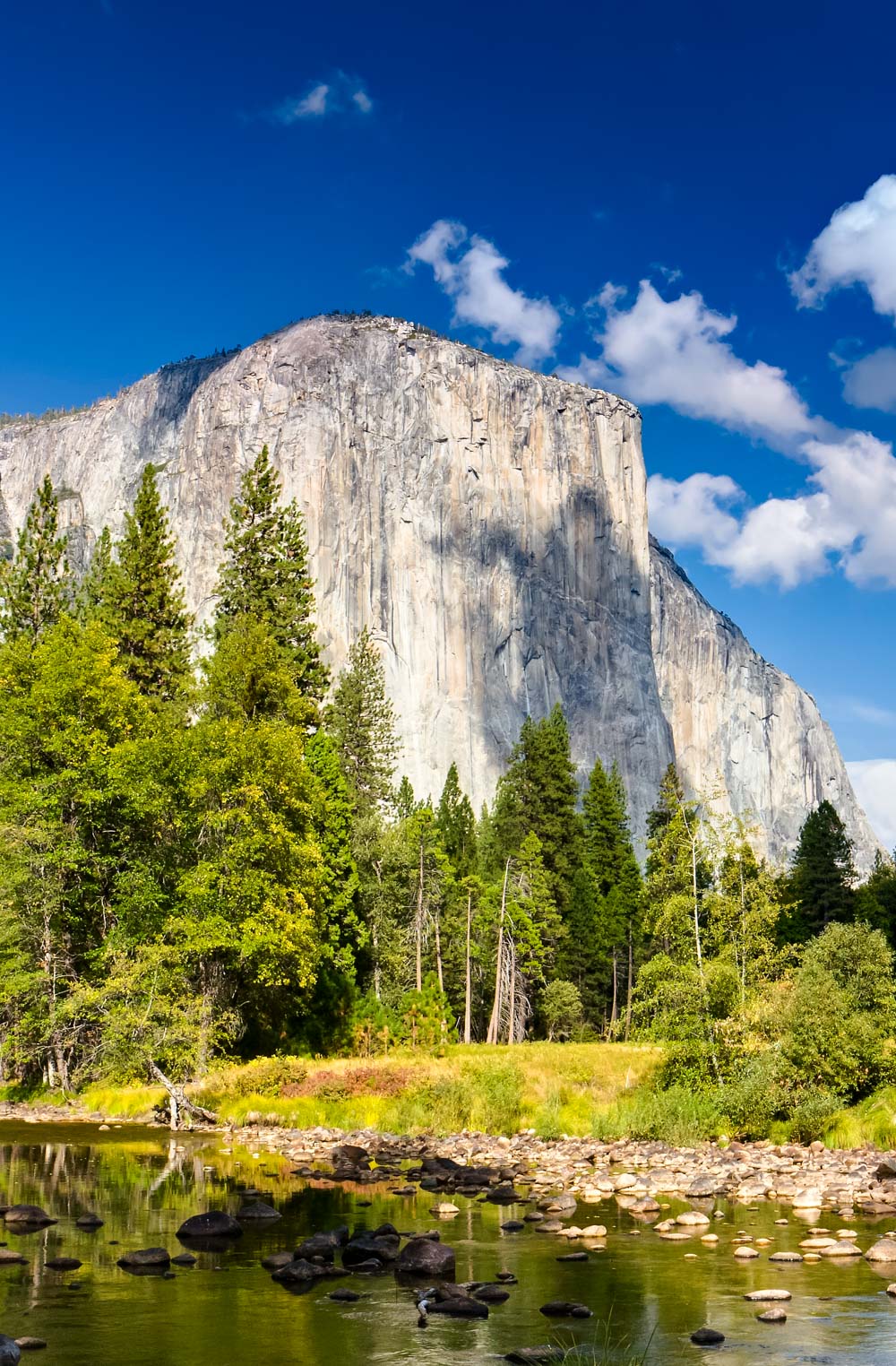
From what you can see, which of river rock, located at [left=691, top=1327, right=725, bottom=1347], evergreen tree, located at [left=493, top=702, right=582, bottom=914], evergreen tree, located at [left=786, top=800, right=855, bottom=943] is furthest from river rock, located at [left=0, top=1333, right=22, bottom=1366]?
evergreen tree, located at [left=786, top=800, right=855, bottom=943]

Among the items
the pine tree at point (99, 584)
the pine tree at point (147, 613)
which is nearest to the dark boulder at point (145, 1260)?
the pine tree at point (147, 613)

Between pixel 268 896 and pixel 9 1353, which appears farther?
pixel 268 896

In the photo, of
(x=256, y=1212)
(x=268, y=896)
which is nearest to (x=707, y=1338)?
(x=256, y=1212)

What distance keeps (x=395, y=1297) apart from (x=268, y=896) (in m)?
22.8

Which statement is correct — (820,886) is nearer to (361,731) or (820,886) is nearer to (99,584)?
(361,731)

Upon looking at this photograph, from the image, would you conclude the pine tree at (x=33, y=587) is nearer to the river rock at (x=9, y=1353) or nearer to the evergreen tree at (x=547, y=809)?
the evergreen tree at (x=547, y=809)

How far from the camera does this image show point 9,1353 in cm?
1089

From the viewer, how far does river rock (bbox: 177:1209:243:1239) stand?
17.1 metres

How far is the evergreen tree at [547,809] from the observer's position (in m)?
65.3

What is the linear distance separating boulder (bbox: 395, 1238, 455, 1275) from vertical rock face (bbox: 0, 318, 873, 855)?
123 metres

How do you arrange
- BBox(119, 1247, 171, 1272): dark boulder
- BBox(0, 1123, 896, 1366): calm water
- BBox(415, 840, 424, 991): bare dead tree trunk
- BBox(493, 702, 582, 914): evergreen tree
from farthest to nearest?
1. BBox(493, 702, 582, 914): evergreen tree
2. BBox(415, 840, 424, 991): bare dead tree trunk
3. BBox(119, 1247, 171, 1272): dark boulder
4. BBox(0, 1123, 896, 1366): calm water

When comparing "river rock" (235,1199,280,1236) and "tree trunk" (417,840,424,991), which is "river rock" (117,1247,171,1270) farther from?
"tree trunk" (417,840,424,991)

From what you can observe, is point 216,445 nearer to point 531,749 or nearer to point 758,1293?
point 531,749

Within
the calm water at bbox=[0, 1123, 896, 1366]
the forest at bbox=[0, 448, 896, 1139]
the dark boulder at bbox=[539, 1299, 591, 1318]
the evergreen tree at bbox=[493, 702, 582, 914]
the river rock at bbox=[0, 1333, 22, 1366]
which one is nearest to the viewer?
the river rock at bbox=[0, 1333, 22, 1366]
